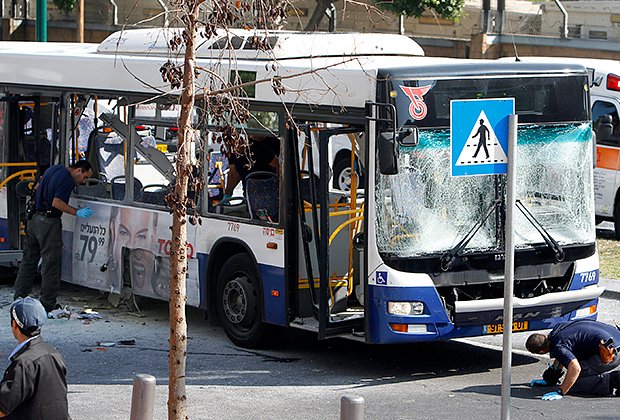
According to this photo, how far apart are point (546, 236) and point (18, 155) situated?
6.60 meters

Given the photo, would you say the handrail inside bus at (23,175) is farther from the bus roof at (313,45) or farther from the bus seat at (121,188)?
the bus roof at (313,45)

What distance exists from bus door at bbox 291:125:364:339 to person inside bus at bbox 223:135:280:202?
370 millimetres

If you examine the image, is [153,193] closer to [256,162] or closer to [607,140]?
[256,162]

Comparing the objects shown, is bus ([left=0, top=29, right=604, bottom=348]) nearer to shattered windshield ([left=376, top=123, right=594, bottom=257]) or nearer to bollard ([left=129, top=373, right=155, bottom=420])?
shattered windshield ([left=376, top=123, right=594, bottom=257])

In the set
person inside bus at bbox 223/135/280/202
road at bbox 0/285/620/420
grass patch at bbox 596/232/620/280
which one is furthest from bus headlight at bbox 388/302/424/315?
grass patch at bbox 596/232/620/280

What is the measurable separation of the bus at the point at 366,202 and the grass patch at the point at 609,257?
475 cm

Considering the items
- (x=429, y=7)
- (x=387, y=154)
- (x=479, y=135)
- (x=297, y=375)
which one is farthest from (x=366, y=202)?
(x=429, y=7)

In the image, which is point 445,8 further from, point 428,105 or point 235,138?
point 235,138

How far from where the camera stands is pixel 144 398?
7477 millimetres

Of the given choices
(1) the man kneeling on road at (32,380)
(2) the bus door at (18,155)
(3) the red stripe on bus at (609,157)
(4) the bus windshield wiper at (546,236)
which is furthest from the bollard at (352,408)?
(3) the red stripe on bus at (609,157)

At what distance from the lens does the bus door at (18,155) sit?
47.5ft

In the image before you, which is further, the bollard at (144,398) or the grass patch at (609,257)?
the grass patch at (609,257)

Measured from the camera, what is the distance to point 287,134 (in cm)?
1114

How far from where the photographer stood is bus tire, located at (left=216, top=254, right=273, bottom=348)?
1174 cm
